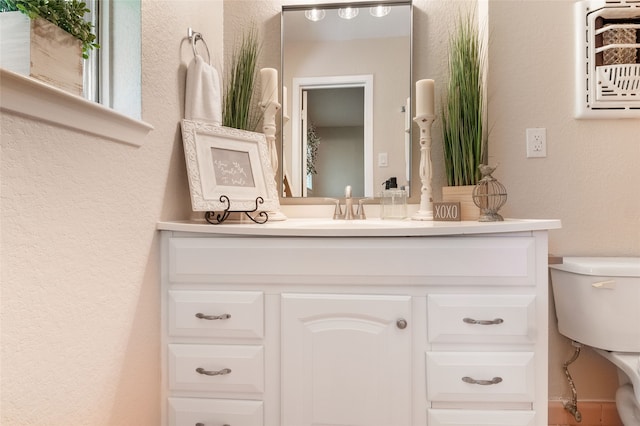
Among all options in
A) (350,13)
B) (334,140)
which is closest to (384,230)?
(334,140)

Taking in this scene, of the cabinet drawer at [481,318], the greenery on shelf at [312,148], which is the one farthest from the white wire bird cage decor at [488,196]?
the greenery on shelf at [312,148]

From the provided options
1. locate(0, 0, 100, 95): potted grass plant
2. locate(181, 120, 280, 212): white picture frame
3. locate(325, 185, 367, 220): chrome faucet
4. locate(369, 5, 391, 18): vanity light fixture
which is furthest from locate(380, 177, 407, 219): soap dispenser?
locate(0, 0, 100, 95): potted grass plant

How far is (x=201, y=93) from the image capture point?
A: 133 cm

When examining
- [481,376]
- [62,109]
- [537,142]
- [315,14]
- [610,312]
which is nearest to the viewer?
[62,109]

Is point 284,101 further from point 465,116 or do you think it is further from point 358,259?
point 358,259

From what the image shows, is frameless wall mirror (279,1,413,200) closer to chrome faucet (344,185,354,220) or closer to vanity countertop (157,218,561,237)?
chrome faucet (344,185,354,220)

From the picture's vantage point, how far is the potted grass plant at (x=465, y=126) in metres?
1.40

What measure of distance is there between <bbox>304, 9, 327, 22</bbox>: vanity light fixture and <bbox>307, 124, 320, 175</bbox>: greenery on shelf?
1.62 ft

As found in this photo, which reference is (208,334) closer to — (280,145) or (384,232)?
(384,232)

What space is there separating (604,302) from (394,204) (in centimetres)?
78

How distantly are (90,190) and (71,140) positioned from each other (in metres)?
0.12

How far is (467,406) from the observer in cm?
108

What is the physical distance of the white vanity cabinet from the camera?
106 centimetres

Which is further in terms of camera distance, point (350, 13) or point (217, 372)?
point (350, 13)
